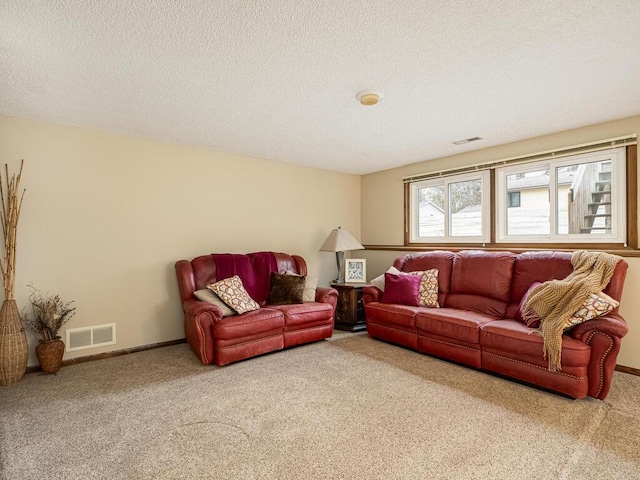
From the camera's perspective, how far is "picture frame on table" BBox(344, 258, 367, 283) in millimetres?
5047

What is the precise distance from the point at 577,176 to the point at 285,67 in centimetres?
327

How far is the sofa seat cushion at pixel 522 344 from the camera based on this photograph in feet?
8.30

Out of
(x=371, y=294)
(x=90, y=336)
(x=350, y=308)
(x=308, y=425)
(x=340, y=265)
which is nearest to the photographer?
(x=308, y=425)

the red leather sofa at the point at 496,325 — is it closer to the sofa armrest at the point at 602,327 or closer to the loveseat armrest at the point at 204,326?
the sofa armrest at the point at 602,327

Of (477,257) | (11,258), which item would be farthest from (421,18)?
(11,258)

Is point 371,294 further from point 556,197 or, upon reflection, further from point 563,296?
point 556,197

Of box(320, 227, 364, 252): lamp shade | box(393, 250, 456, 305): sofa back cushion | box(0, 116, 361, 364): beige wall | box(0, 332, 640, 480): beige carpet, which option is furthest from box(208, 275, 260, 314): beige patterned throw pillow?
box(393, 250, 456, 305): sofa back cushion

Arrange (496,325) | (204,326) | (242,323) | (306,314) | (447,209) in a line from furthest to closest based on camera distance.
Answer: (447,209)
(306,314)
(242,323)
(204,326)
(496,325)

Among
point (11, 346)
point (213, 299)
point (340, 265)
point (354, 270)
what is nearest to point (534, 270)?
point (354, 270)

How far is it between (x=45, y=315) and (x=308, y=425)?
2.61 meters

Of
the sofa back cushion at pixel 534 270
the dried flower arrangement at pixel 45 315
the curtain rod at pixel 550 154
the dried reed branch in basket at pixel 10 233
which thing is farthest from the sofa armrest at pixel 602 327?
the dried reed branch in basket at pixel 10 233

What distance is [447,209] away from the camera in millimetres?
4797

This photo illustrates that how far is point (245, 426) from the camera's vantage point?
2.20 m

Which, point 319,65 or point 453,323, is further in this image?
point 453,323
